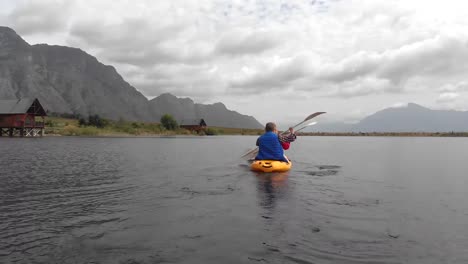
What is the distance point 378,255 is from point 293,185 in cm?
911

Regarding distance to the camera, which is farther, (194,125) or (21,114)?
(194,125)

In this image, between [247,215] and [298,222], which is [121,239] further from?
[298,222]

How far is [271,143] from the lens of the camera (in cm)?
1925

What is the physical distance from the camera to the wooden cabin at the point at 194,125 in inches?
5965

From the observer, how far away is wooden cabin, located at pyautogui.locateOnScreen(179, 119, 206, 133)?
497 feet

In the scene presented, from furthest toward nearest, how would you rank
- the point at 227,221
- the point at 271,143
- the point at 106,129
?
the point at 106,129 → the point at 271,143 → the point at 227,221

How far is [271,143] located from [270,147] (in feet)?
1.23

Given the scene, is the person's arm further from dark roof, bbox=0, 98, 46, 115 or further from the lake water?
dark roof, bbox=0, 98, 46, 115

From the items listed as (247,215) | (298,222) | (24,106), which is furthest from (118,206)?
(24,106)

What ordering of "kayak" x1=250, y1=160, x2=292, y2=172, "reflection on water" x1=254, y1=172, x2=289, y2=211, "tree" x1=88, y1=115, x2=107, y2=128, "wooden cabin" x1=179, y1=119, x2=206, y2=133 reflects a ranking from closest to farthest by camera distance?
"reflection on water" x1=254, y1=172, x2=289, y2=211, "kayak" x1=250, y1=160, x2=292, y2=172, "tree" x1=88, y1=115, x2=107, y2=128, "wooden cabin" x1=179, y1=119, x2=206, y2=133

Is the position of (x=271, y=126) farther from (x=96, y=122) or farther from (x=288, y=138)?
(x=96, y=122)

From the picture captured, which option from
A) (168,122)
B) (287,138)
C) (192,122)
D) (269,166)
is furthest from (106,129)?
(269,166)

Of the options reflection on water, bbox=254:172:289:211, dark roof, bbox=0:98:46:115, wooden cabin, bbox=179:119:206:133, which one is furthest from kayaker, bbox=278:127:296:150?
wooden cabin, bbox=179:119:206:133

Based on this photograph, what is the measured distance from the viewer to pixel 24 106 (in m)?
76.9
